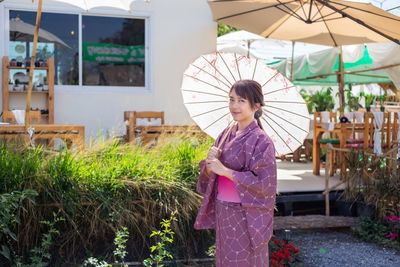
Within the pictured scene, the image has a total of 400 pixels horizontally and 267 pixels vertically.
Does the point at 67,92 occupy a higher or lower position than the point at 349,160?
higher

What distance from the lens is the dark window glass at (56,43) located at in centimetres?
655

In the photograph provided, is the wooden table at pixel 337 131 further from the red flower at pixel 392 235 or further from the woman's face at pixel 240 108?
the woman's face at pixel 240 108

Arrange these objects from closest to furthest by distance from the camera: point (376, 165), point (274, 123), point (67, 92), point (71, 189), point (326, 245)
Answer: point (274, 123) < point (71, 189) < point (326, 245) < point (376, 165) < point (67, 92)

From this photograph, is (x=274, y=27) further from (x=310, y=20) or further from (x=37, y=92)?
(x=37, y=92)

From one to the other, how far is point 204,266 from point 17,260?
1388 mm

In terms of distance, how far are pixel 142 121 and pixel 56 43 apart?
1979 mm

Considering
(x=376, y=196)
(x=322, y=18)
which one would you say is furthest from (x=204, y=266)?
(x=322, y=18)

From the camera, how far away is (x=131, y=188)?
349 cm

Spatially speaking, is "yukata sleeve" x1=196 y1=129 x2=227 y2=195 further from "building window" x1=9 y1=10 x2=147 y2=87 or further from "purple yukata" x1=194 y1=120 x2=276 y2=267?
"building window" x1=9 y1=10 x2=147 y2=87

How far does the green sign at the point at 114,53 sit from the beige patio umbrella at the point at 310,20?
1.83 meters

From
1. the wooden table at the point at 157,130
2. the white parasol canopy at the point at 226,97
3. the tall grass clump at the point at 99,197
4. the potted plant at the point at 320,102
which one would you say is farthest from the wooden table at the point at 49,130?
the potted plant at the point at 320,102

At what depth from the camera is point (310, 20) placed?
5.36 meters

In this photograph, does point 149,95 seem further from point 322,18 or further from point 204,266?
point 204,266

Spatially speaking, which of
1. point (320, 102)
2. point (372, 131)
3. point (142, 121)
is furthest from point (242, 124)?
point (320, 102)
